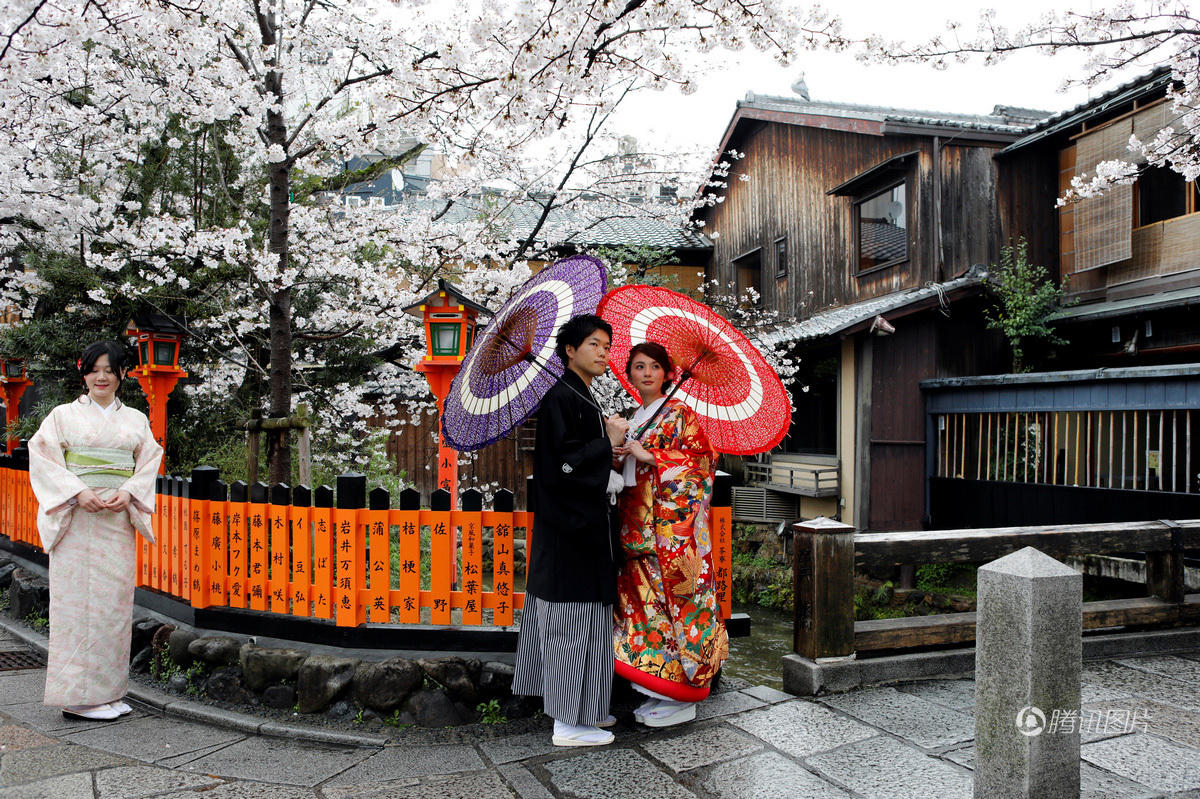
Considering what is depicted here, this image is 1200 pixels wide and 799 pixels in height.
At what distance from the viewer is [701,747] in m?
3.65

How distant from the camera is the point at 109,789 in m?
3.44

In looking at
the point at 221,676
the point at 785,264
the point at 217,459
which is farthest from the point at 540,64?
the point at 785,264

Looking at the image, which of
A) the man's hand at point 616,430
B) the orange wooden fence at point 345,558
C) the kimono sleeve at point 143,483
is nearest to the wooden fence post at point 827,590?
the orange wooden fence at point 345,558

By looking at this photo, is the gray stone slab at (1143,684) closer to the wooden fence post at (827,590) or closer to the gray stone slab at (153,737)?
the wooden fence post at (827,590)

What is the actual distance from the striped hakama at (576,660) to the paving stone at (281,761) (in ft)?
3.46

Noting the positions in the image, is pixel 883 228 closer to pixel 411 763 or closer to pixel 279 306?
pixel 279 306

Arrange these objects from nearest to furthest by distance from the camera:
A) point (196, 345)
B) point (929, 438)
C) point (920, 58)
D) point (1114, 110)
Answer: point (920, 58) → point (196, 345) → point (1114, 110) → point (929, 438)

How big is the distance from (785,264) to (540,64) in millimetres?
13248

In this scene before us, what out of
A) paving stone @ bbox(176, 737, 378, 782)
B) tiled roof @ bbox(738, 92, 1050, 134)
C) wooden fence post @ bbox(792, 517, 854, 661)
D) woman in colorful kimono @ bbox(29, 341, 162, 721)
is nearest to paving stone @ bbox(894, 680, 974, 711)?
wooden fence post @ bbox(792, 517, 854, 661)

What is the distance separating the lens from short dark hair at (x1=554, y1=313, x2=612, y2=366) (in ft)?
12.3

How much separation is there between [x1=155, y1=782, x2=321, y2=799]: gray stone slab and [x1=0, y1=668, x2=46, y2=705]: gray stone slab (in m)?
1.94

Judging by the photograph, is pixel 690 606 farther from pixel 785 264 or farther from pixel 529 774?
pixel 785 264

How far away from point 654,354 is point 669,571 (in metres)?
1.16

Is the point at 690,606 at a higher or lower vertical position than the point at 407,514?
lower
